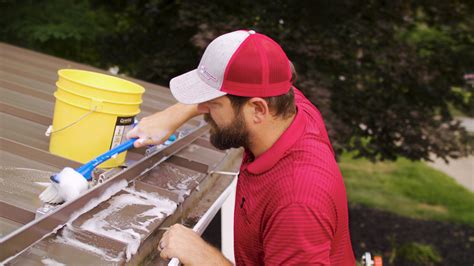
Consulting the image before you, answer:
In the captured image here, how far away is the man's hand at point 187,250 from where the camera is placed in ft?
6.84

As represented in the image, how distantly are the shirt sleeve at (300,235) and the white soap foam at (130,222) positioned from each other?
646mm

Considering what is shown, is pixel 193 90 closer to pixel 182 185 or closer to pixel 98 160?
pixel 98 160

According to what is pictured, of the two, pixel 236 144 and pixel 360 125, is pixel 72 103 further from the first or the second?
pixel 360 125

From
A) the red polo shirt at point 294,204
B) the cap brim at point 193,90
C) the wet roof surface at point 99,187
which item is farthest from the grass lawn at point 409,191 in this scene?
the cap brim at point 193,90

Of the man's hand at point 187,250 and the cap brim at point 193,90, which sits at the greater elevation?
the cap brim at point 193,90

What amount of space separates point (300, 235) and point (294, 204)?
11cm

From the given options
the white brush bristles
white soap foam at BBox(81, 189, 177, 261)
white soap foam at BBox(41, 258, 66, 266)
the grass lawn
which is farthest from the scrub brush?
the grass lawn

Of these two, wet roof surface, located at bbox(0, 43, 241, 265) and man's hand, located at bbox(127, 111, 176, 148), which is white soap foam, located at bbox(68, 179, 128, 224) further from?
man's hand, located at bbox(127, 111, 176, 148)

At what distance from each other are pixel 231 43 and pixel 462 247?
326 inches

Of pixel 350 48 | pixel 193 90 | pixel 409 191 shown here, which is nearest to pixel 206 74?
pixel 193 90

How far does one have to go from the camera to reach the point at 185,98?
2105mm

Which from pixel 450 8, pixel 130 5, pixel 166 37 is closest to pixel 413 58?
pixel 450 8

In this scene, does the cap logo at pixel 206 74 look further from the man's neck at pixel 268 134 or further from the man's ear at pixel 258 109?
the man's neck at pixel 268 134

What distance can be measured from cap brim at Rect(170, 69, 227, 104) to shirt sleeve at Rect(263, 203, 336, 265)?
0.52m
